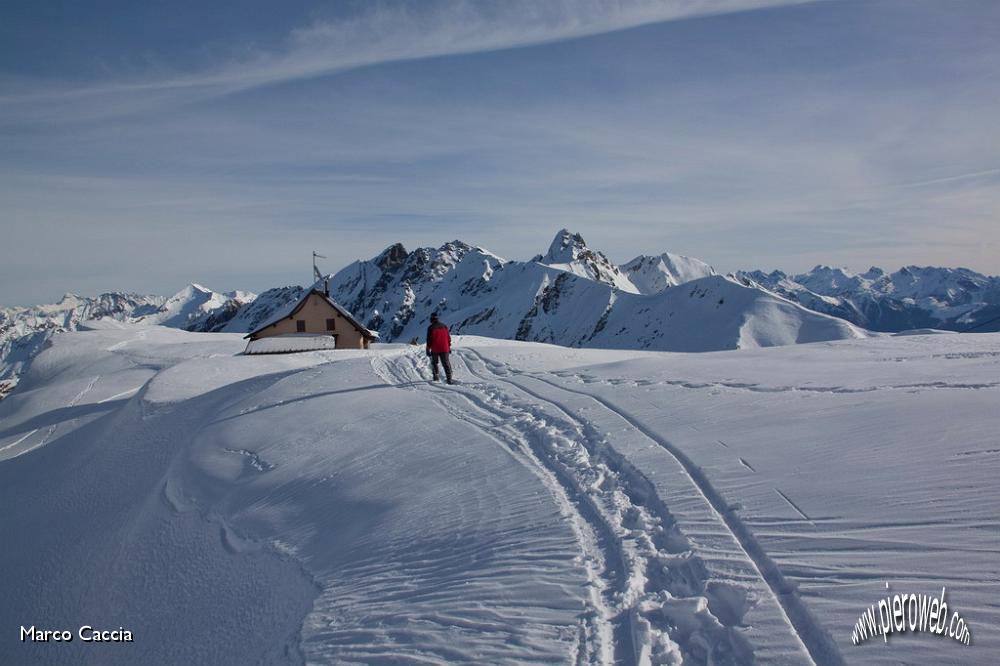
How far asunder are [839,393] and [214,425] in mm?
12742

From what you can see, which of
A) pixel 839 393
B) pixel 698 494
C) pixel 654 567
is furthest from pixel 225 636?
pixel 839 393

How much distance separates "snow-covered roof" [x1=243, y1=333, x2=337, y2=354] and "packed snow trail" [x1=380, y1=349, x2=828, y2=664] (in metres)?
26.2

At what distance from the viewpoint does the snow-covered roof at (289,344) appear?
104ft

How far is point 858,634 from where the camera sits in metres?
3.95

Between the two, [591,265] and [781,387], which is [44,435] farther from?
[591,265]

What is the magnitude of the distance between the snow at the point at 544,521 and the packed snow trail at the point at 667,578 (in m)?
0.02

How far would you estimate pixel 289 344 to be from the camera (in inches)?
1291

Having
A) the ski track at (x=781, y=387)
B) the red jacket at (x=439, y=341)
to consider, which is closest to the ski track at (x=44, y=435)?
the red jacket at (x=439, y=341)

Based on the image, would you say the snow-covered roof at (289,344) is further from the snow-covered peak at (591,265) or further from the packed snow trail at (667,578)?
the snow-covered peak at (591,265)

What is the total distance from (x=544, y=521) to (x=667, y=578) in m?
1.54

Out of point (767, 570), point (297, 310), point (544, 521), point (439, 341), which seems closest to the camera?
point (767, 570)

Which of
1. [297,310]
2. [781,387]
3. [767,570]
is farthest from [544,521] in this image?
[297,310]

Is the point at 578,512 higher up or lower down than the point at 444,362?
lower down

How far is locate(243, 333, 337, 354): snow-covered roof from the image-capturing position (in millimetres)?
31641
